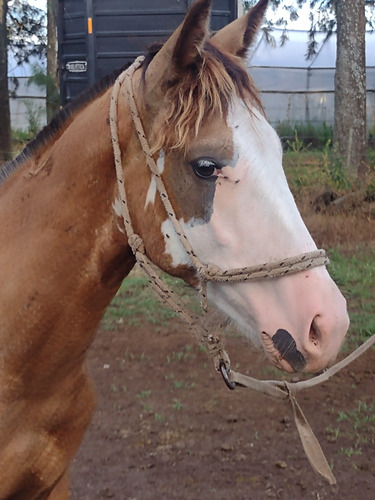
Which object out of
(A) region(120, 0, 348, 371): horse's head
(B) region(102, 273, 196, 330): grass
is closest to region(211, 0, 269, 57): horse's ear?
(A) region(120, 0, 348, 371): horse's head

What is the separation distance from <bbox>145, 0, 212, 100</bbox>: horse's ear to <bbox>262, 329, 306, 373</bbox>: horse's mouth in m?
0.73

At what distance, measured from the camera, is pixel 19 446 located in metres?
2.00

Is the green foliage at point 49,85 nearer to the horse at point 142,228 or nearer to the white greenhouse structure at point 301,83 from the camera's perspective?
the white greenhouse structure at point 301,83

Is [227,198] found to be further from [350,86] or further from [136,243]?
[350,86]

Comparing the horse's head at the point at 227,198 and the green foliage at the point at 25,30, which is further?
the green foliage at the point at 25,30

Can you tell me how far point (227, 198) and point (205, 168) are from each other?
3.9 inches

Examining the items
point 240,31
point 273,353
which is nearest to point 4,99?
point 240,31

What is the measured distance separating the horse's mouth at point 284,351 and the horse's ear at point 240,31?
35.1 inches

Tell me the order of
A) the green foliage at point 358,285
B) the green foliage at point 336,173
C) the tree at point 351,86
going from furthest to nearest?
the tree at point 351,86, the green foliage at point 336,173, the green foliage at point 358,285

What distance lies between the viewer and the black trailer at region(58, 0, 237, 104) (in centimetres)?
766

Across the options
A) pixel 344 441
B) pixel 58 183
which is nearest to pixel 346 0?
pixel 344 441

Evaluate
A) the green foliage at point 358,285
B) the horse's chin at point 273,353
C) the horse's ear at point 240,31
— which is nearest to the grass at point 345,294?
the green foliage at point 358,285

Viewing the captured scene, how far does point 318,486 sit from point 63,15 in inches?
274

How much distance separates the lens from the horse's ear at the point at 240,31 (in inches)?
76.0
